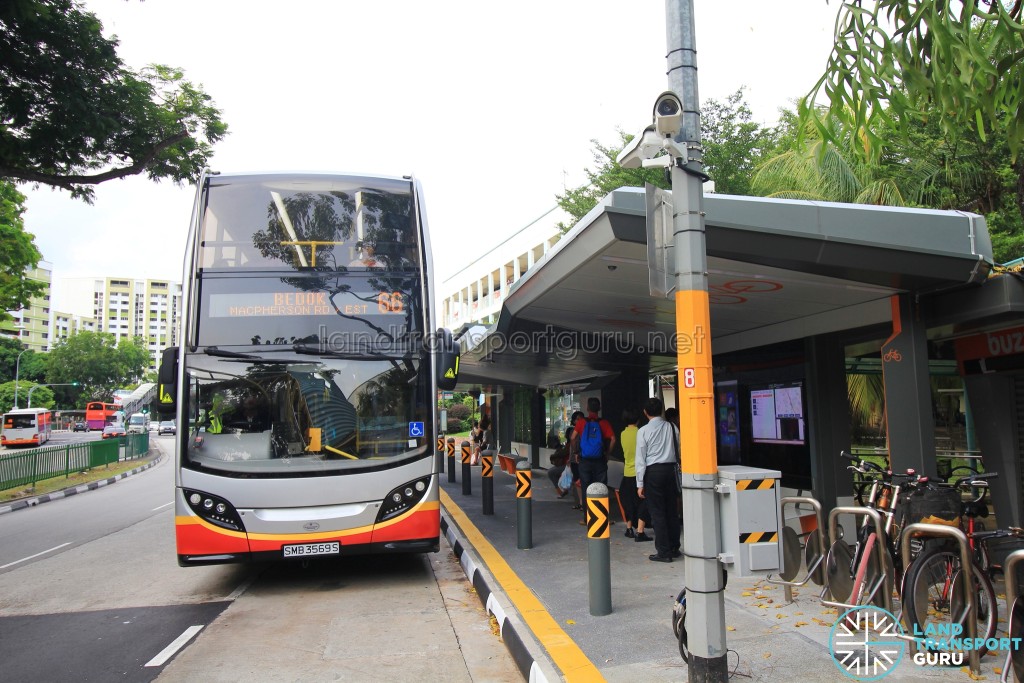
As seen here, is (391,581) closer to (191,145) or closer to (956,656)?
(956,656)

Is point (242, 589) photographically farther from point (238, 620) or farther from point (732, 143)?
point (732, 143)

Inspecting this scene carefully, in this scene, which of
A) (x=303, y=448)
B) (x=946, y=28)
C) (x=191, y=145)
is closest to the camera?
(x=946, y=28)

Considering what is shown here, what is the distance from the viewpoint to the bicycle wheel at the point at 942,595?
4.20 metres

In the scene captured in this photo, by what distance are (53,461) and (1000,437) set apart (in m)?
23.8

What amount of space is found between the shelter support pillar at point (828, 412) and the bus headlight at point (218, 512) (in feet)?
20.7

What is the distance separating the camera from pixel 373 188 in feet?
25.5

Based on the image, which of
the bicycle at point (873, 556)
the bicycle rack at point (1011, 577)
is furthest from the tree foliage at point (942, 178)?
the bicycle rack at point (1011, 577)

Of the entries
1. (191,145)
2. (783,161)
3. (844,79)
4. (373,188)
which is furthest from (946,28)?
(783,161)

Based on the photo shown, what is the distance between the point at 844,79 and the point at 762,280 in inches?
96.9

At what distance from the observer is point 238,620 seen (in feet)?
20.6

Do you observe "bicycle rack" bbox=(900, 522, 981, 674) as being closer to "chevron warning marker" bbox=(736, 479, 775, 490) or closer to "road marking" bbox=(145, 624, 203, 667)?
"chevron warning marker" bbox=(736, 479, 775, 490)

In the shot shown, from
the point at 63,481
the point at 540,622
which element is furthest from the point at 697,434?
the point at 63,481

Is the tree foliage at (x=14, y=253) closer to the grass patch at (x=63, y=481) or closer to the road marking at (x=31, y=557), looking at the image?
the grass patch at (x=63, y=481)

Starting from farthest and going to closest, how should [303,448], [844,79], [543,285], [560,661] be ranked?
[543,285] → [303,448] → [560,661] → [844,79]
